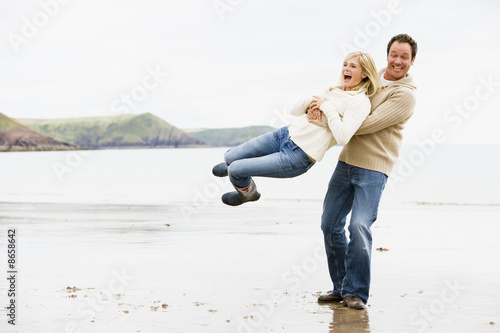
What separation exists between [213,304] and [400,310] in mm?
1598

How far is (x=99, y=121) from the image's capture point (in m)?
194

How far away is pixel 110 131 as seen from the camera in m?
191

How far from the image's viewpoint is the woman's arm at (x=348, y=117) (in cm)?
533

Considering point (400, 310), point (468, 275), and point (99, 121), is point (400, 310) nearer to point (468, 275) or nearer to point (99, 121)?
point (468, 275)

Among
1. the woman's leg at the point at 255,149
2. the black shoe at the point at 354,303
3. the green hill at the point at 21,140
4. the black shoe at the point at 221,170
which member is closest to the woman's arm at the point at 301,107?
the woman's leg at the point at 255,149

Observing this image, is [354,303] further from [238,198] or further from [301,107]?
[301,107]

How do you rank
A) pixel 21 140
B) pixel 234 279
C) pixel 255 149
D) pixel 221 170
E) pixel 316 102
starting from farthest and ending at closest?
pixel 21 140, pixel 234 279, pixel 221 170, pixel 255 149, pixel 316 102

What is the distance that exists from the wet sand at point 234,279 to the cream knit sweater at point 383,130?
1.28 meters

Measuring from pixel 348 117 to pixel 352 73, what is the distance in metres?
0.41

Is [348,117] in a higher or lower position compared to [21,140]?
lower

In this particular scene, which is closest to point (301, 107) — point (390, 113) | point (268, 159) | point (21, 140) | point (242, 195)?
point (268, 159)

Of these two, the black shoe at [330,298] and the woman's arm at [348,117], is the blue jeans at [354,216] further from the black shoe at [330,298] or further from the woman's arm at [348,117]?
the woman's arm at [348,117]

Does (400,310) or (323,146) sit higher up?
(323,146)

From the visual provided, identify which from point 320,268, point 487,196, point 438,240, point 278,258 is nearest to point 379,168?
point 320,268
